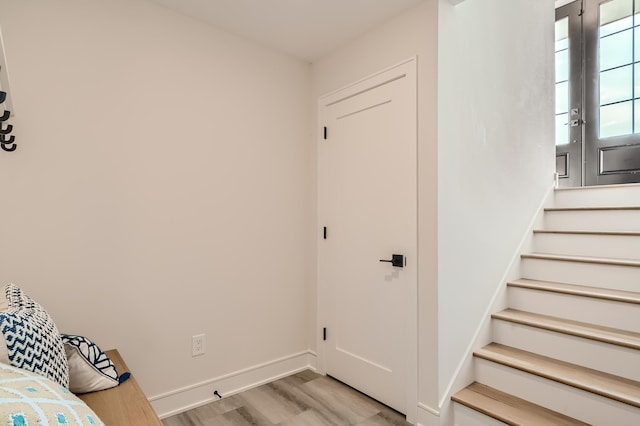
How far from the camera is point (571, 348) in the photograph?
205 centimetres

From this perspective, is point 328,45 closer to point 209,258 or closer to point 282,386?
point 209,258

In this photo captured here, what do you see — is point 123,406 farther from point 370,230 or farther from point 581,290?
point 581,290

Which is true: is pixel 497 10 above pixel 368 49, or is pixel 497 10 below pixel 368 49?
above

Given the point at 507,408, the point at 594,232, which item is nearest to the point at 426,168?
the point at 507,408

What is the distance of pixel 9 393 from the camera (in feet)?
1.95

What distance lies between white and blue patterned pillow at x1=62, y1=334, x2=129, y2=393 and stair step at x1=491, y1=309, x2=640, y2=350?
229 centimetres

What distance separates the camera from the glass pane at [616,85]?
12.0 ft

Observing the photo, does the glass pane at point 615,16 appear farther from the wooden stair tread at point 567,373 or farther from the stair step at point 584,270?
the wooden stair tread at point 567,373

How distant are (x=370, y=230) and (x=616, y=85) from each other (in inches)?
137

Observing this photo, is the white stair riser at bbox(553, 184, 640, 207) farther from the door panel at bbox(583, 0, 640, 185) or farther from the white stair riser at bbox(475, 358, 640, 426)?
the white stair riser at bbox(475, 358, 640, 426)

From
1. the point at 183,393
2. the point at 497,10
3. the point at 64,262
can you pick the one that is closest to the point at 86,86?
the point at 64,262

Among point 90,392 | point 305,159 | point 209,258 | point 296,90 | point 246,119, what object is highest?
point 296,90

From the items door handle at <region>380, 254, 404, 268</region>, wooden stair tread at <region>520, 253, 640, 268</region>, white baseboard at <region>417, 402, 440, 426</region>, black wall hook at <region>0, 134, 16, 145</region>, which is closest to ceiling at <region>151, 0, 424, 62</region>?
black wall hook at <region>0, 134, 16, 145</region>

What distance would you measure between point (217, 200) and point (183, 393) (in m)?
1.26
